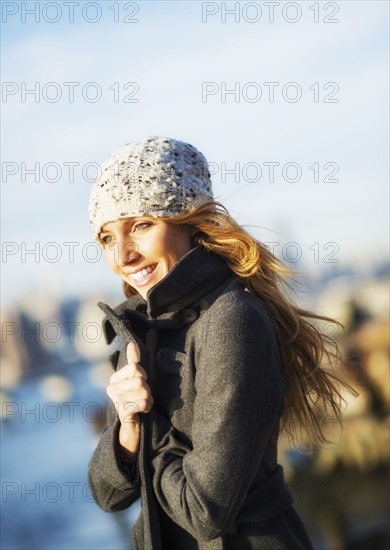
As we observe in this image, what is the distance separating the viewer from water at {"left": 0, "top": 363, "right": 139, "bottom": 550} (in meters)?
14.1

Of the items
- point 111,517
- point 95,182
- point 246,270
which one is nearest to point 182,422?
point 246,270

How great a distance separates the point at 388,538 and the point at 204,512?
4.89 metres

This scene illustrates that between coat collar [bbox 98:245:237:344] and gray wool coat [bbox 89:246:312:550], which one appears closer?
gray wool coat [bbox 89:246:312:550]

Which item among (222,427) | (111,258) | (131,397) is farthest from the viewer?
(111,258)

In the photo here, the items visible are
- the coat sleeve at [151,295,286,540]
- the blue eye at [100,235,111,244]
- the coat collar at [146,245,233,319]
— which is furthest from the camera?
the blue eye at [100,235,111,244]

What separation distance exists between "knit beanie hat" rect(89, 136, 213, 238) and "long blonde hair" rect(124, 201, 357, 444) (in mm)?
46

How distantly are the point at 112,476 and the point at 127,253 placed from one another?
0.55 meters

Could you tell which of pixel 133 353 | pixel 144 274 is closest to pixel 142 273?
pixel 144 274

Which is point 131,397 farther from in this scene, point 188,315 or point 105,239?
point 105,239

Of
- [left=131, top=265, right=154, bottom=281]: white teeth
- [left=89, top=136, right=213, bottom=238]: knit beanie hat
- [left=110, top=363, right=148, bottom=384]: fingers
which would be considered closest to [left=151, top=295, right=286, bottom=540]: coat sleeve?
[left=110, top=363, right=148, bottom=384]: fingers

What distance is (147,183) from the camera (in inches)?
105

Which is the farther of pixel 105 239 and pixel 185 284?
pixel 105 239

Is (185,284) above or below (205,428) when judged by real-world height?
above

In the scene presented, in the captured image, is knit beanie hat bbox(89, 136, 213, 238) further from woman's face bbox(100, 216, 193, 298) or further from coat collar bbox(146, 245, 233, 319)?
coat collar bbox(146, 245, 233, 319)
